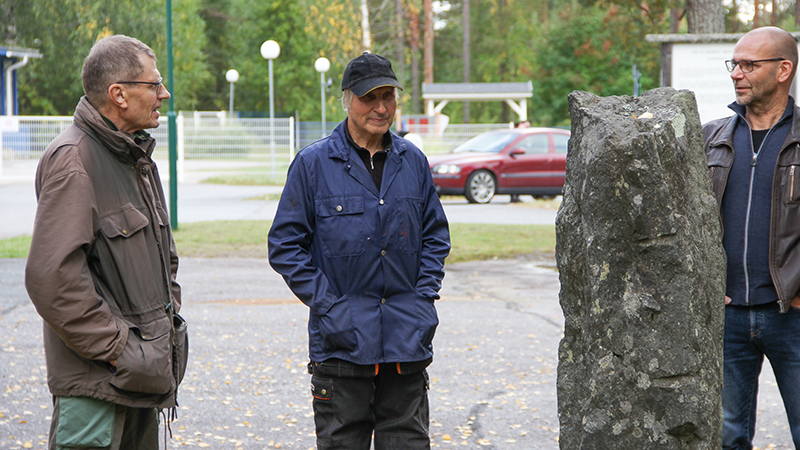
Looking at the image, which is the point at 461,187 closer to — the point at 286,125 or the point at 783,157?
the point at 286,125

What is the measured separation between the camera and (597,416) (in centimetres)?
325

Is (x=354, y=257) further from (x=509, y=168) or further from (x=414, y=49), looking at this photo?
(x=414, y=49)

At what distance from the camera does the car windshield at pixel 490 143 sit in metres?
18.3

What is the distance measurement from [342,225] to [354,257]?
14cm

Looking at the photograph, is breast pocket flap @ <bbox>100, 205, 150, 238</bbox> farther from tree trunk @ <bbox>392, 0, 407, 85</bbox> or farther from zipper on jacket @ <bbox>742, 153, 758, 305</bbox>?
tree trunk @ <bbox>392, 0, 407, 85</bbox>

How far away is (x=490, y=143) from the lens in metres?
18.6

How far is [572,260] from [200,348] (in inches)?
159

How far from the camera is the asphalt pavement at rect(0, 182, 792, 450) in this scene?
4.83 meters

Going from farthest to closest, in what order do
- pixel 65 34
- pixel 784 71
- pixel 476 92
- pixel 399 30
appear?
1. pixel 399 30
2. pixel 476 92
3. pixel 65 34
4. pixel 784 71

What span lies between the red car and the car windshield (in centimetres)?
3

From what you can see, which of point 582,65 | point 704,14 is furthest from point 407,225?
point 582,65

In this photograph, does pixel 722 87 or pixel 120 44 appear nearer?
pixel 120 44

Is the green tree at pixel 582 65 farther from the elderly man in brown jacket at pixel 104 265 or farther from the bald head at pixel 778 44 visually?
the elderly man in brown jacket at pixel 104 265

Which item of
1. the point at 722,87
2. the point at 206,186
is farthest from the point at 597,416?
the point at 206,186
